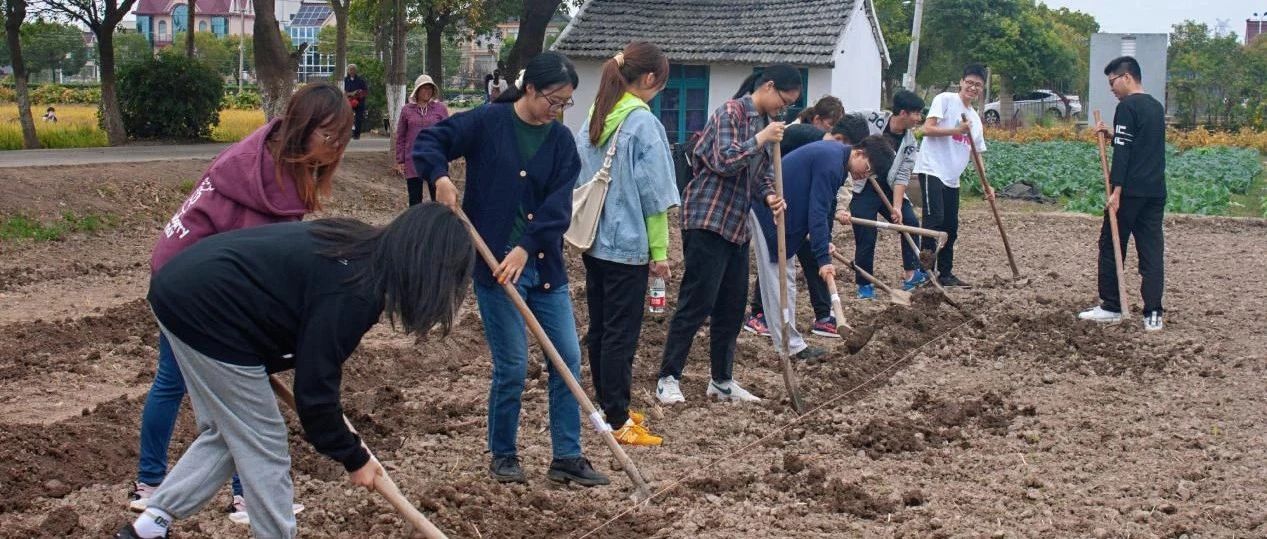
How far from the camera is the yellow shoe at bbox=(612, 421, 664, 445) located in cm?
579

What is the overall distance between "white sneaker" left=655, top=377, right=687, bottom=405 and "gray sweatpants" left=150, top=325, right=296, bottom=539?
121 inches

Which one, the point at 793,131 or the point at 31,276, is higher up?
the point at 793,131

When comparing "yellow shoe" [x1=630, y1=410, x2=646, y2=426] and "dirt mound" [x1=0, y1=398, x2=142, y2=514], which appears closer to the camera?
"dirt mound" [x1=0, y1=398, x2=142, y2=514]

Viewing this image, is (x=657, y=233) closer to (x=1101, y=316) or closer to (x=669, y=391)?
(x=669, y=391)

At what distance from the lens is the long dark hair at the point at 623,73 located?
5508 millimetres

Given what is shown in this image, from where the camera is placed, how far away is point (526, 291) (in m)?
5.02

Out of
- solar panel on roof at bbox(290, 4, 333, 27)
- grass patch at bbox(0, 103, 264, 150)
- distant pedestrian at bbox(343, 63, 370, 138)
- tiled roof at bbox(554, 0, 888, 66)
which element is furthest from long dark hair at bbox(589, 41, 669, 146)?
solar panel on roof at bbox(290, 4, 333, 27)

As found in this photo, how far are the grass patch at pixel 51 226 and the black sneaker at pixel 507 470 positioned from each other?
24.8 feet

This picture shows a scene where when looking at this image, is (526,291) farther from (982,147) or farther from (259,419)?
(982,147)

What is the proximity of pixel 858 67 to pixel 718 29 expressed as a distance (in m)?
2.60

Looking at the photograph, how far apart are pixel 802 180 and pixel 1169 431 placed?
2371 millimetres

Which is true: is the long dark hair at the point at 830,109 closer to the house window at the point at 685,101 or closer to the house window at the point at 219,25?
the house window at the point at 685,101

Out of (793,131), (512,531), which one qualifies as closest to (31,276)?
(793,131)

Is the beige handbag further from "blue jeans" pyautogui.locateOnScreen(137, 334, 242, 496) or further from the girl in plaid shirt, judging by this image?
"blue jeans" pyautogui.locateOnScreen(137, 334, 242, 496)
